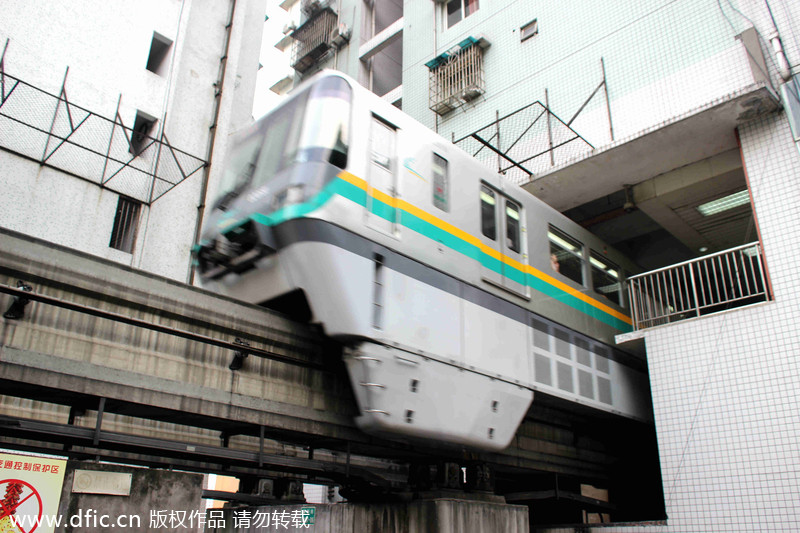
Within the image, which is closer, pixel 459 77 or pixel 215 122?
pixel 459 77

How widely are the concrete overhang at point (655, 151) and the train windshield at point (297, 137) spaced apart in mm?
4632

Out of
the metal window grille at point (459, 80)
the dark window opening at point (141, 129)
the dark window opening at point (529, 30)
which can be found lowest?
the dark window opening at point (141, 129)

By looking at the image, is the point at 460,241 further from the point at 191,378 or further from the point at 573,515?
the point at 573,515

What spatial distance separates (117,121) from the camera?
531 inches

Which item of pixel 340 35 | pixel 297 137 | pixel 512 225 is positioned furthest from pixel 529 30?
pixel 297 137

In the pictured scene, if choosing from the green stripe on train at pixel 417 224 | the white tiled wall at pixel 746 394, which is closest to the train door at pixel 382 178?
the green stripe on train at pixel 417 224

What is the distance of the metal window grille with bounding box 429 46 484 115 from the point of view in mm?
13203

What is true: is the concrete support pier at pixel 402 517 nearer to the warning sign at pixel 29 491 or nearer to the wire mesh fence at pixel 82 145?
the warning sign at pixel 29 491

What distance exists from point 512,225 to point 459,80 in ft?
20.2

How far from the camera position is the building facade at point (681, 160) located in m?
7.51

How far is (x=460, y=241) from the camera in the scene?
7.18 m

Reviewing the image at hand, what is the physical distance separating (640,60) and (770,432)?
20.3ft

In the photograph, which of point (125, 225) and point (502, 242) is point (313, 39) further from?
point (502, 242)

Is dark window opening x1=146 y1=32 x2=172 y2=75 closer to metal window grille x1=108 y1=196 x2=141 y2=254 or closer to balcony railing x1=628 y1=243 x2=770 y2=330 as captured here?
metal window grille x1=108 y1=196 x2=141 y2=254
